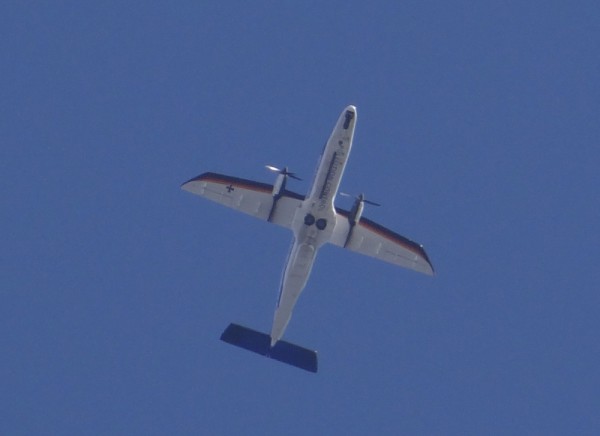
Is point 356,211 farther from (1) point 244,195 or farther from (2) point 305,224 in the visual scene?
(1) point 244,195

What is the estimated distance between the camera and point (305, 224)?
2290 inches

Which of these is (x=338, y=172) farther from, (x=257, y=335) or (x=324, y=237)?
(x=257, y=335)

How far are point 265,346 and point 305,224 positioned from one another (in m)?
7.06

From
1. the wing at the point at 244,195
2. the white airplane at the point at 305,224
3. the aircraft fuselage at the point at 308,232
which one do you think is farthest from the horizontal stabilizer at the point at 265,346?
the wing at the point at 244,195

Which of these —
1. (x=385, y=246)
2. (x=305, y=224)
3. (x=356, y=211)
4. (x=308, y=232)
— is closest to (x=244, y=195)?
(x=305, y=224)

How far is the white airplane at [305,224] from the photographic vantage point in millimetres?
56500

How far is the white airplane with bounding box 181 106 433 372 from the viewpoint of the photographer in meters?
56.5

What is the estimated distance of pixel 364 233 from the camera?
61219 millimetres

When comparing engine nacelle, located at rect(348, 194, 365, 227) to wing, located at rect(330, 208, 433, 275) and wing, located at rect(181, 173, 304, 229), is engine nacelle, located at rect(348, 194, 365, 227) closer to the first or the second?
wing, located at rect(330, 208, 433, 275)

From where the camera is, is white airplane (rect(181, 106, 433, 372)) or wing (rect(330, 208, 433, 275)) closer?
white airplane (rect(181, 106, 433, 372))

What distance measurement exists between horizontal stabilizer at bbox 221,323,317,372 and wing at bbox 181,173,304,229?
6243 millimetres

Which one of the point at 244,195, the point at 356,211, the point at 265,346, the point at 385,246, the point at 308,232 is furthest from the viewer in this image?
the point at 385,246

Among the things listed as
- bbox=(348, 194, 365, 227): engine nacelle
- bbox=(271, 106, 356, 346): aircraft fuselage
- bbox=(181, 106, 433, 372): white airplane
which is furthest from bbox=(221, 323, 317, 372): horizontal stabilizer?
bbox=(348, 194, 365, 227): engine nacelle

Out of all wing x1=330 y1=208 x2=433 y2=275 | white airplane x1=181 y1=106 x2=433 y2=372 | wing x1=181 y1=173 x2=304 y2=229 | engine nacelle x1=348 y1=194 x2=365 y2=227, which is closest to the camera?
white airplane x1=181 y1=106 x2=433 y2=372
